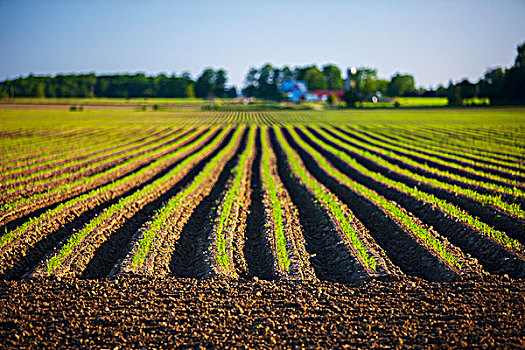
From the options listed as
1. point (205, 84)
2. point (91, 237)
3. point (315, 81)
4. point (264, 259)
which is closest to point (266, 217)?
point (264, 259)

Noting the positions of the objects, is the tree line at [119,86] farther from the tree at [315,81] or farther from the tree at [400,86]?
the tree at [400,86]

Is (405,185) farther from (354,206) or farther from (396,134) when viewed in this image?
(396,134)

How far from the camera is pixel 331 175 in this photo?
651 inches

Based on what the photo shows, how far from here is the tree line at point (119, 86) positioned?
112681 millimetres

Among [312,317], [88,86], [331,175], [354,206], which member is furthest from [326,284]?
[88,86]

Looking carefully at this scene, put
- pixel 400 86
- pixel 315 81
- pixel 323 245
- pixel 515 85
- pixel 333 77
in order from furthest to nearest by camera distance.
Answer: pixel 333 77 < pixel 315 81 < pixel 400 86 < pixel 515 85 < pixel 323 245

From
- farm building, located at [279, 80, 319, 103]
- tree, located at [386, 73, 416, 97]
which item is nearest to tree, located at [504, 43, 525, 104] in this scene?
tree, located at [386, 73, 416, 97]

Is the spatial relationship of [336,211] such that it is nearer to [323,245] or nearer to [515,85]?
[323,245]

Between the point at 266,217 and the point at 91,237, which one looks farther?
the point at 266,217

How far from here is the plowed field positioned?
18.2 ft

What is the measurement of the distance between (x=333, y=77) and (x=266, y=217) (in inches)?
5808

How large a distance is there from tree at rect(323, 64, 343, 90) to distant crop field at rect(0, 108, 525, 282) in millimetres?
132009

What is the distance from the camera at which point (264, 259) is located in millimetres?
8398

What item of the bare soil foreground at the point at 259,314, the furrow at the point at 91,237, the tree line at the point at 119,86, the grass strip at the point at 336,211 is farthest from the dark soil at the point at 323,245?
the tree line at the point at 119,86
